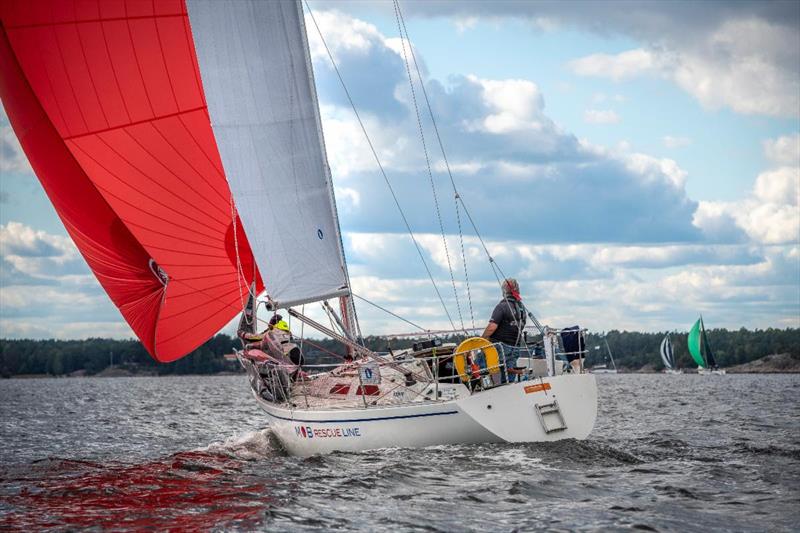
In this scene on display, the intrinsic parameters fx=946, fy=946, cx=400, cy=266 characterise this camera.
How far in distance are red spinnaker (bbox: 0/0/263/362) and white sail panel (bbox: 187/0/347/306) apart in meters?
1.90

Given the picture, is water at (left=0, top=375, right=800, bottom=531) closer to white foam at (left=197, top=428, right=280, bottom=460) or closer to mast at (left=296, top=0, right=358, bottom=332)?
white foam at (left=197, top=428, right=280, bottom=460)

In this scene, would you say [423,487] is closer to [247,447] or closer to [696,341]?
[247,447]

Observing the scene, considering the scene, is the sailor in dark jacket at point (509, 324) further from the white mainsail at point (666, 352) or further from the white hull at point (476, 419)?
the white mainsail at point (666, 352)

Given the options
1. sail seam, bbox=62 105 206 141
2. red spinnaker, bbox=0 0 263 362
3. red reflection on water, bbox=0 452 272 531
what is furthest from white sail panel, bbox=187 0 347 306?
red reflection on water, bbox=0 452 272 531

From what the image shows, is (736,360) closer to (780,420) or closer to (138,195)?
(780,420)

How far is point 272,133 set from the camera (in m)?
13.2

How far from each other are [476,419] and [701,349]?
87076mm

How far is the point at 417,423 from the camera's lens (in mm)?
11336

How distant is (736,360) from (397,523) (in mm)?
111819

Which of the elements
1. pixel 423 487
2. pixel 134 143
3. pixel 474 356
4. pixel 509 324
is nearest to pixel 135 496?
pixel 423 487

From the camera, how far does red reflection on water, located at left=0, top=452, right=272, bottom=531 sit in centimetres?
877

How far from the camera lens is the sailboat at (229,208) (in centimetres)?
1164

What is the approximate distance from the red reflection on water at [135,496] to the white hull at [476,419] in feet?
4.96

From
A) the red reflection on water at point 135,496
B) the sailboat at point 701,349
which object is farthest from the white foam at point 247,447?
the sailboat at point 701,349
